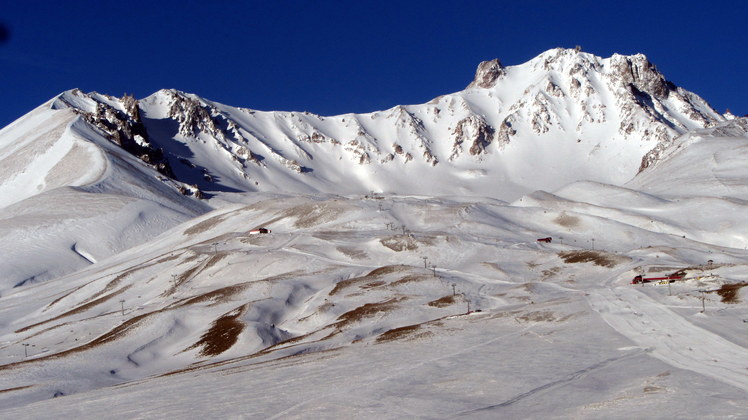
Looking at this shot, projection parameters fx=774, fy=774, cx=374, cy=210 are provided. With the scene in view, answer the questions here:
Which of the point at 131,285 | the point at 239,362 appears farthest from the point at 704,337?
the point at 131,285

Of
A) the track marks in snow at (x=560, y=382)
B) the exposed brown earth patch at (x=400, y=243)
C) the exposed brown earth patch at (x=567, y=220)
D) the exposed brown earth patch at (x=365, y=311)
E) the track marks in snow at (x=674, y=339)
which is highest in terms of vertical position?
the exposed brown earth patch at (x=567, y=220)

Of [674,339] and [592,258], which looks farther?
[592,258]

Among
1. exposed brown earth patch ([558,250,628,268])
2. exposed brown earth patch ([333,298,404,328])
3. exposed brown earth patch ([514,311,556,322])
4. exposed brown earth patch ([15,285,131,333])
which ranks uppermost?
exposed brown earth patch ([558,250,628,268])

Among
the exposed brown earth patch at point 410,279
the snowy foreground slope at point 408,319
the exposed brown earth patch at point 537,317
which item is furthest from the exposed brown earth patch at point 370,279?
the exposed brown earth patch at point 537,317

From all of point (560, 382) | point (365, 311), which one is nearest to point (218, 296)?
point (365, 311)

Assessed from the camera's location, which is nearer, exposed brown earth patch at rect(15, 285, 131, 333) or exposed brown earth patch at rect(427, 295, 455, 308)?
exposed brown earth patch at rect(427, 295, 455, 308)

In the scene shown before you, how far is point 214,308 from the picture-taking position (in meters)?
107

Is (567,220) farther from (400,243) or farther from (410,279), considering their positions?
(410,279)

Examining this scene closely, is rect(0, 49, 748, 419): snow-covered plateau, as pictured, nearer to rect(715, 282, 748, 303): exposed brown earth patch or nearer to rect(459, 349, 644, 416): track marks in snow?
rect(459, 349, 644, 416): track marks in snow

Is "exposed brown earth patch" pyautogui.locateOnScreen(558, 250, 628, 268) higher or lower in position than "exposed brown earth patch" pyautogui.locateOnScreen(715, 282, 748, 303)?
higher

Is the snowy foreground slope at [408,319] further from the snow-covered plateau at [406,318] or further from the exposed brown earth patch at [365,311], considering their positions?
the exposed brown earth patch at [365,311]

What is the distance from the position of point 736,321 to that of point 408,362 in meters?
26.0

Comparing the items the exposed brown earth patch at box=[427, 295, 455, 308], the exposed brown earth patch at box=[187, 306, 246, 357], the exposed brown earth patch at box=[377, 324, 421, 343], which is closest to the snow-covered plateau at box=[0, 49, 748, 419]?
the exposed brown earth patch at box=[377, 324, 421, 343]

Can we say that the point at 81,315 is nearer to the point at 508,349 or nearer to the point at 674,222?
the point at 508,349
